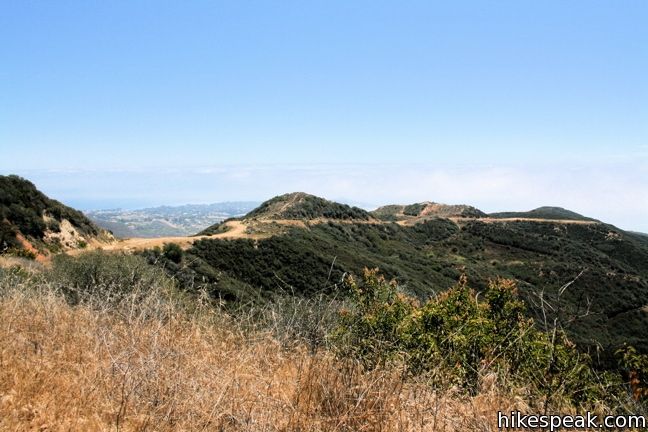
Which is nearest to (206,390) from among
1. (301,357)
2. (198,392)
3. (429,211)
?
(198,392)

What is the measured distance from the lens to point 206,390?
9.70 ft

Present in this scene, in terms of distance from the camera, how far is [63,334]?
12.5ft

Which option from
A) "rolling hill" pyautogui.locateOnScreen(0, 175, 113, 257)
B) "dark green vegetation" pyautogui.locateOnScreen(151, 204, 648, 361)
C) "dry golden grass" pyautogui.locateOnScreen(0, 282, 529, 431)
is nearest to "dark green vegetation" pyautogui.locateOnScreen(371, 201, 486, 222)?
"dark green vegetation" pyautogui.locateOnScreen(151, 204, 648, 361)

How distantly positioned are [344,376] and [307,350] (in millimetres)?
870

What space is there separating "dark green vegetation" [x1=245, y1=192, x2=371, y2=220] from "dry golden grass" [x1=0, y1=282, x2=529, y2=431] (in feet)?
191

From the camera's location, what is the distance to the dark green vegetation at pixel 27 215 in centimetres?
2439

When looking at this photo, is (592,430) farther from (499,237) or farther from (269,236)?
(499,237)

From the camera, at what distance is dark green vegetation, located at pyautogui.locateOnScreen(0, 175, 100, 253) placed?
24.4 metres

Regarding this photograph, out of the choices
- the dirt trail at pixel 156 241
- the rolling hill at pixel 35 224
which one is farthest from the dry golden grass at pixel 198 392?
the dirt trail at pixel 156 241

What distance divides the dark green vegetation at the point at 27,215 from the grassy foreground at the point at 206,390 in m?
22.8

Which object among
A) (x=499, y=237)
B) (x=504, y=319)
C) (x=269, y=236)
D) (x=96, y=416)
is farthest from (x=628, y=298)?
(x=96, y=416)

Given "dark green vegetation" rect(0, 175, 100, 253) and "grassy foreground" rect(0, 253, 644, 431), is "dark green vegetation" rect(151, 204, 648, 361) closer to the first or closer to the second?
"dark green vegetation" rect(0, 175, 100, 253)
